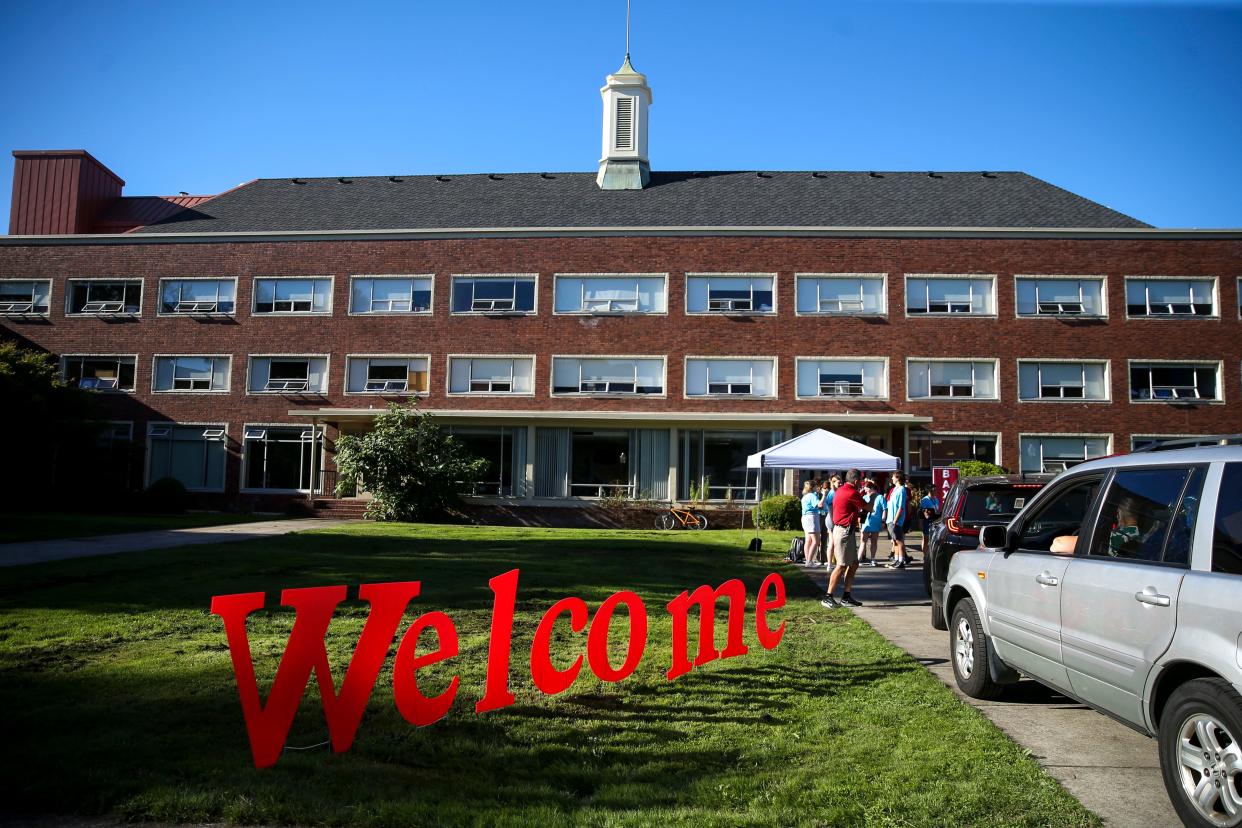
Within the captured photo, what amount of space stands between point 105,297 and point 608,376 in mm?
20880

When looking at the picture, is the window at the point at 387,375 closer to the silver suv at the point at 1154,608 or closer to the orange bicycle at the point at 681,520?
the orange bicycle at the point at 681,520

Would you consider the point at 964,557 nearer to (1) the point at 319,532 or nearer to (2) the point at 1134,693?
(2) the point at 1134,693

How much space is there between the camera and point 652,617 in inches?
391

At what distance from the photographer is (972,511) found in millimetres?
10195

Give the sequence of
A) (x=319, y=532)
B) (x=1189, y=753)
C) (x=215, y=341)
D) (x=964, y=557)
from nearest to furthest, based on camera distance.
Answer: (x=1189, y=753) < (x=964, y=557) < (x=319, y=532) < (x=215, y=341)

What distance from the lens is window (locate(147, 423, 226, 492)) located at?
114 ft

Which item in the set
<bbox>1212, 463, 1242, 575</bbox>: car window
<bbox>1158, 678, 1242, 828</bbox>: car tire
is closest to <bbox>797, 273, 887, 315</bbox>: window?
<bbox>1212, 463, 1242, 575</bbox>: car window

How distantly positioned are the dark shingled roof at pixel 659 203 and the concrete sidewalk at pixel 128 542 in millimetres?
16889

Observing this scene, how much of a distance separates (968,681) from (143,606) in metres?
8.17

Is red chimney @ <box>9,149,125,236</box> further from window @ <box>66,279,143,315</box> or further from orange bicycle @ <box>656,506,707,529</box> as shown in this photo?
orange bicycle @ <box>656,506,707,529</box>

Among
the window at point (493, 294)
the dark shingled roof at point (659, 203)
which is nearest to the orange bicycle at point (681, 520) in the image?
the window at point (493, 294)

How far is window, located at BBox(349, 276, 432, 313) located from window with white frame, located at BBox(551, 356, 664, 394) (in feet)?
19.1

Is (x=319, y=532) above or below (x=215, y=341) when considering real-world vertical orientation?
below

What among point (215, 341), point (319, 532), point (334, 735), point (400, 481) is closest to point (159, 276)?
point (215, 341)
